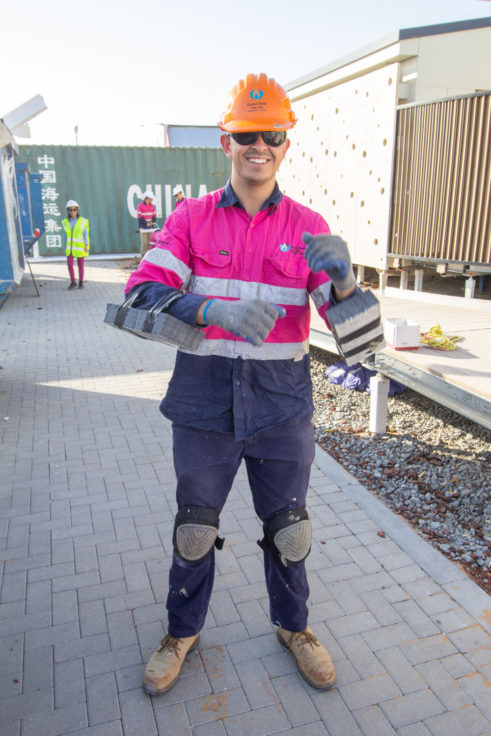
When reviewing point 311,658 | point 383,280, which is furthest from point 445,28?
point 311,658

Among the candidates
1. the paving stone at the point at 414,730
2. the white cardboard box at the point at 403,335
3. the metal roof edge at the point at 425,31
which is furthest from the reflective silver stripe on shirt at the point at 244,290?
the metal roof edge at the point at 425,31

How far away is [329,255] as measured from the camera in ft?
6.01

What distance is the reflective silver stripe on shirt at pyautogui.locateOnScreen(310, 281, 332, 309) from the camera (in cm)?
210

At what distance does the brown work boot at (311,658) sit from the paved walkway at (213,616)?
0.17 feet

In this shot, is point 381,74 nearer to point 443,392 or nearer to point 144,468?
point 443,392

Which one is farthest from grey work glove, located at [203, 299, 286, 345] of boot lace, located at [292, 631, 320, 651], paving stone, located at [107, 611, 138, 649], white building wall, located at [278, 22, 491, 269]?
white building wall, located at [278, 22, 491, 269]

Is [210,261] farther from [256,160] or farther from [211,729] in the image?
[211,729]

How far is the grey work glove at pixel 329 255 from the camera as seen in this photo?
6.01ft

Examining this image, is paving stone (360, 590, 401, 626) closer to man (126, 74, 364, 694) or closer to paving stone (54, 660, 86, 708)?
man (126, 74, 364, 694)

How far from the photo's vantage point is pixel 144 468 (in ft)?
14.1

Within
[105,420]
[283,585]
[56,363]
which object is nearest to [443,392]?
[283,585]

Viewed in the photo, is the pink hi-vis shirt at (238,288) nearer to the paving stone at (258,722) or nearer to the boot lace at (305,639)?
the boot lace at (305,639)

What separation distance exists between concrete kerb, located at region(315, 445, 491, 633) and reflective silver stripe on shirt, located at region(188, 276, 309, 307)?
1815 millimetres

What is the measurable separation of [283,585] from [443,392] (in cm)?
222
